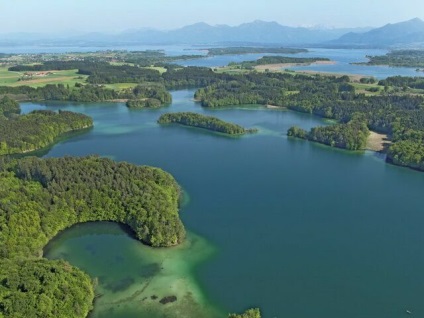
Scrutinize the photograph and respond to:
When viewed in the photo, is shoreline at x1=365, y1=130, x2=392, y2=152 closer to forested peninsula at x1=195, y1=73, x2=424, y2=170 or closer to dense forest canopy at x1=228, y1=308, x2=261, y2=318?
forested peninsula at x1=195, y1=73, x2=424, y2=170

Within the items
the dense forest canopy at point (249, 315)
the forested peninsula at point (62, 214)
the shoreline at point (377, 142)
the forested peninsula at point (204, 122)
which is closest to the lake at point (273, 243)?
the forested peninsula at point (62, 214)

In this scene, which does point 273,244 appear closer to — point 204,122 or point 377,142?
point 377,142

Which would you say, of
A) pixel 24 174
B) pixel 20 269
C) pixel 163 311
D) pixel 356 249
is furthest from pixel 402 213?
pixel 24 174

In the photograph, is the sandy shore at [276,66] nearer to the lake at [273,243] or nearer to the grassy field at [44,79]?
the grassy field at [44,79]

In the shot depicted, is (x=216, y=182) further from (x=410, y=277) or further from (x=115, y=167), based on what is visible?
(x=410, y=277)

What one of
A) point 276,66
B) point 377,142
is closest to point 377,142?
point 377,142

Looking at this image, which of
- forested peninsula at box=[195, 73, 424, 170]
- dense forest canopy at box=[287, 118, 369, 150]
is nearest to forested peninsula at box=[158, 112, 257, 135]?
dense forest canopy at box=[287, 118, 369, 150]
